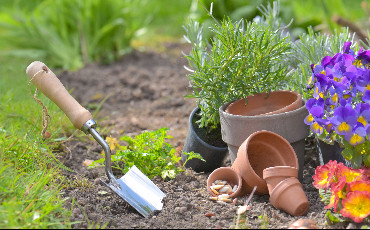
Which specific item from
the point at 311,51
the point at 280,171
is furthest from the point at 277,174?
the point at 311,51

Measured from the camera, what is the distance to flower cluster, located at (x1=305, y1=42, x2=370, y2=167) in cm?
208

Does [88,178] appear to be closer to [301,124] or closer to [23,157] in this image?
[23,157]

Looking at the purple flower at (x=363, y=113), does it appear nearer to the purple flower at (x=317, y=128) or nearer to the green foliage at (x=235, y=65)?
the purple flower at (x=317, y=128)

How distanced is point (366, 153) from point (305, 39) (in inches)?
29.5

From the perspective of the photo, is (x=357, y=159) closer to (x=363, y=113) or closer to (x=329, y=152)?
(x=363, y=113)

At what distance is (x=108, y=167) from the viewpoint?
2.42m

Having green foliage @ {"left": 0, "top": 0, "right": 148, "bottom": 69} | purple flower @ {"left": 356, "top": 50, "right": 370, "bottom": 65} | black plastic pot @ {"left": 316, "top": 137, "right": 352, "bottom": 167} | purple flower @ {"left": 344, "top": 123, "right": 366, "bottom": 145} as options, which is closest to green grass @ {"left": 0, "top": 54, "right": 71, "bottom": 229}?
purple flower @ {"left": 344, "top": 123, "right": 366, "bottom": 145}

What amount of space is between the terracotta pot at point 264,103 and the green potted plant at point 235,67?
35 mm

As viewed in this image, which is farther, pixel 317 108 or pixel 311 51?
pixel 311 51

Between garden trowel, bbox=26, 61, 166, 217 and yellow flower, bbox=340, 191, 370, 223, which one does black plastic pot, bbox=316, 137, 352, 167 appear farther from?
garden trowel, bbox=26, 61, 166, 217

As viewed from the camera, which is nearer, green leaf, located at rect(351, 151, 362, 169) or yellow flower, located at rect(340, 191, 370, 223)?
yellow flower, located at rect(340, 191, 370, 223)

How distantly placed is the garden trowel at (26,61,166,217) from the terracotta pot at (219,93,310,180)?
0.42 meters

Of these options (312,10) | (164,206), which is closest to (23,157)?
(164,206)

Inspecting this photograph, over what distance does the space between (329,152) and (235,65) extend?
603mm
